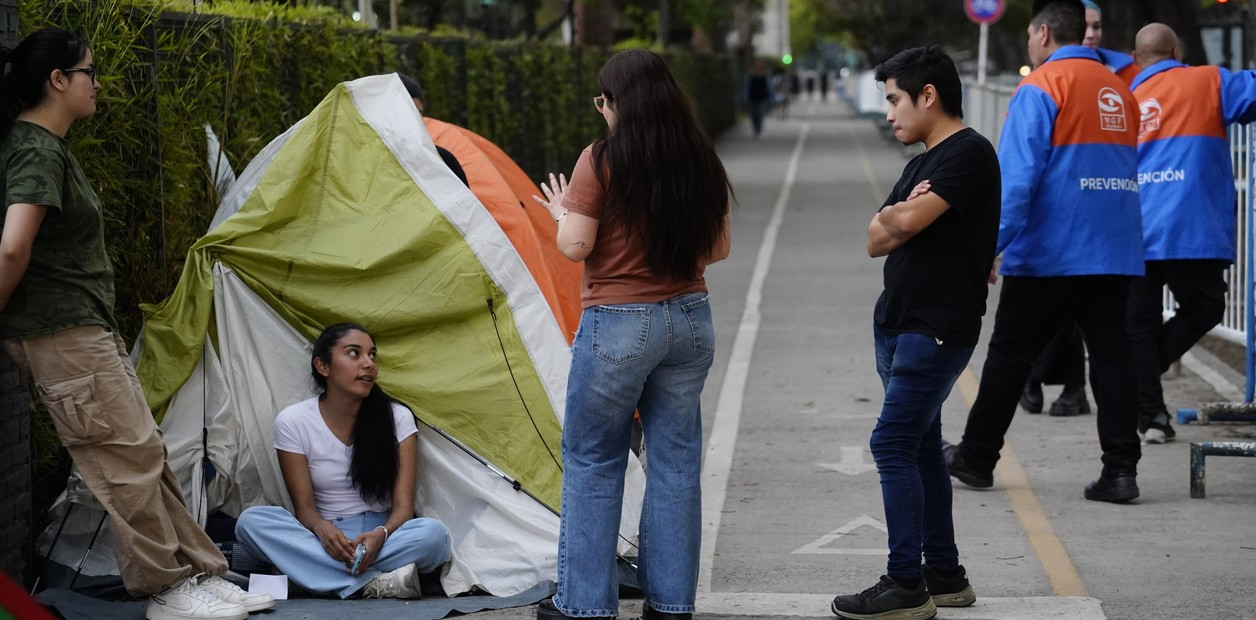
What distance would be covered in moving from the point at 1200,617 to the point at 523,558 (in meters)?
2.14

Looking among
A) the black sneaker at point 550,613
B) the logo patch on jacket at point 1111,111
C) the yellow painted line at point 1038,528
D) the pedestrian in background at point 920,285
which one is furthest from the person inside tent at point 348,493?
the logo patch on jacket at point 1111,111

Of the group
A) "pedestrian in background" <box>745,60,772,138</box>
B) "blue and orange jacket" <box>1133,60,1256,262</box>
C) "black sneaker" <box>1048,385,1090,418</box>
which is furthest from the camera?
"pedestrian in background" <box>745,60,772,138</box>

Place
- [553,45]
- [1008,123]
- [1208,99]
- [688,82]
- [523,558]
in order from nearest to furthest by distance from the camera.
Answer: [523,558], [1008,123], [1208,99], [553,45], [688,82]

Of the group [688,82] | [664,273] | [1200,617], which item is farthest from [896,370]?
[688,82]

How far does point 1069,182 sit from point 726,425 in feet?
8.22

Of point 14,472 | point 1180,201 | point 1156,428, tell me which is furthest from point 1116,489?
point 14,472

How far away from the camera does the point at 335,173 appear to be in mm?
5895

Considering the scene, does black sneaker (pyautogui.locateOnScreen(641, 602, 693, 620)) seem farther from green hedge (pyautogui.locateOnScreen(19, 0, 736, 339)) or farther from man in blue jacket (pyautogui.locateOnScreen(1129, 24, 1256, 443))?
man in blue jacket (pyautogui.locateOnScreen(1129, 24, 1256, 443))

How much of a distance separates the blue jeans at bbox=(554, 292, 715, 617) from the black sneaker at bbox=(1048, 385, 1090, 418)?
4.00 m

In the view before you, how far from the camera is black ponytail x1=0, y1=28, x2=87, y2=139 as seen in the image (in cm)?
453

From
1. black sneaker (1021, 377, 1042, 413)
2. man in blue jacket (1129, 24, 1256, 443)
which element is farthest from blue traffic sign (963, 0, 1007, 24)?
man in blue jacket (1129, 24, 1256, 443)

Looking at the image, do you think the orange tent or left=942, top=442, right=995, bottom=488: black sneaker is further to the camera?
left=942, top=442, right=995, bottom=488: black sneaker

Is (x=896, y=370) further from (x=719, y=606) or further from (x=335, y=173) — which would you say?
(x=335, y=173)

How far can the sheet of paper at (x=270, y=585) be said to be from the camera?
518 centimetres
